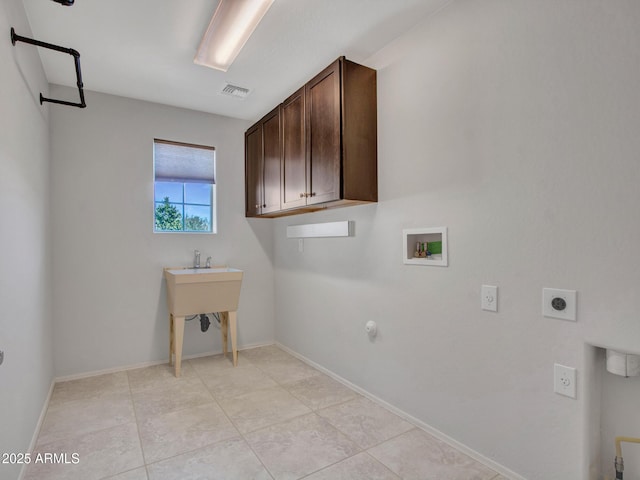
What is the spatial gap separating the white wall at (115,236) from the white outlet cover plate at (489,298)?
2.62 m

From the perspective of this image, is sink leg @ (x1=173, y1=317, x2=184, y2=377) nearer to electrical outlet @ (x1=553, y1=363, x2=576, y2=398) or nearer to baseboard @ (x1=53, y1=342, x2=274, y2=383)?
baseboard @ (x1=53, y1=342, x2=274, y2=383)

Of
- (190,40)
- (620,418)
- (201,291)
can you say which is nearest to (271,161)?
(190,40)

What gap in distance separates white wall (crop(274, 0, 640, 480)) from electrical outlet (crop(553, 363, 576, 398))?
0.03 meters

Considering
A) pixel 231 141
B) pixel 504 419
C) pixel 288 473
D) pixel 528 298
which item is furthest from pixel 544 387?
pixel 231 141

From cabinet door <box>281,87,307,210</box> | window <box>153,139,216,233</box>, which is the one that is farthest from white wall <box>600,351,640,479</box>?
window <box>153,139,216,233</box>

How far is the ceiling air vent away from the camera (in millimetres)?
2975

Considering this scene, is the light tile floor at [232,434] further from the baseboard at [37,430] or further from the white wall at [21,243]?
the white wall at [21,243]

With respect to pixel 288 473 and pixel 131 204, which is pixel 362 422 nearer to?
pixel 288 473

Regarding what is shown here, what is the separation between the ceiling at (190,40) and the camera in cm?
198

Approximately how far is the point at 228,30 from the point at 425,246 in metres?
1.79

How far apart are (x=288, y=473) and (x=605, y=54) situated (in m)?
2.29

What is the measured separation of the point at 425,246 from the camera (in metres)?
2.14

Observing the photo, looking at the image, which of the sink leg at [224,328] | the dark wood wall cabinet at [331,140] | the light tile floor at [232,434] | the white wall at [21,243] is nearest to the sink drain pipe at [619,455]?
the light tile floor at [232,434]

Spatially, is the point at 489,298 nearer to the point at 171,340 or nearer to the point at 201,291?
the point at 201,291
